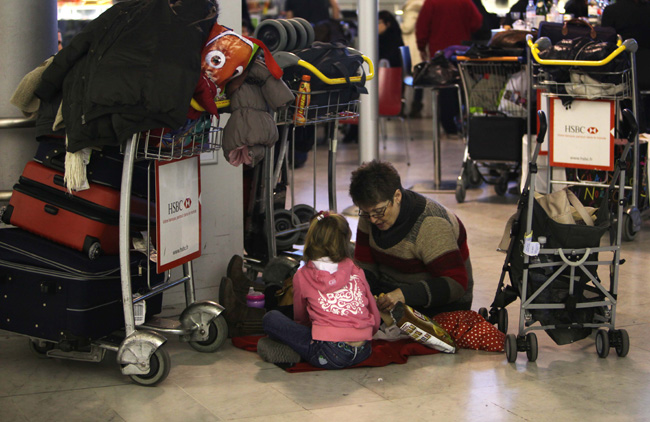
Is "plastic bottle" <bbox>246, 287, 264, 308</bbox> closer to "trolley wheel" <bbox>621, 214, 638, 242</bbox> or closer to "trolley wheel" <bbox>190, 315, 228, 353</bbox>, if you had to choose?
"trolley wheel" <bbox>190, 315, 228, 353</bbox>

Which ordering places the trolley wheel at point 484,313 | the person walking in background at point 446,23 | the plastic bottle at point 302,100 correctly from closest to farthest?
the trolley wheel at point 484,313, the plastic bottle at point 302,100, the person walking in background at point 446,23

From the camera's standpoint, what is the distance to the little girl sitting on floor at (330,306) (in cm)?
355

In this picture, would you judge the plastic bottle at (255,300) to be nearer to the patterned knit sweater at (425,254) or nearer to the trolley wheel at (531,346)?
the patterned knit sweater at (425,254)

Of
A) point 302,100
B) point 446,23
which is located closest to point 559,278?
point 302,100

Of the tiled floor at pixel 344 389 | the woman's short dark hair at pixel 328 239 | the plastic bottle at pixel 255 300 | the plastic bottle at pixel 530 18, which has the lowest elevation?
the tiled floor at pixel 344 389

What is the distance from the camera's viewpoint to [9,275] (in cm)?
351

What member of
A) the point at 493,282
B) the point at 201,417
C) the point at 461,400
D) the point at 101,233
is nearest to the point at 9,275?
the point at 101,233

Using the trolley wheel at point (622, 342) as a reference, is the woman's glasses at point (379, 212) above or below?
above

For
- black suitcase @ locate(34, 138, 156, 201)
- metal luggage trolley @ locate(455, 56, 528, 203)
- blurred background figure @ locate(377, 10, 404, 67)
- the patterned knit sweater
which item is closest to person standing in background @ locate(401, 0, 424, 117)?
blurred background figure @ locate(377, 10, 404, 67)

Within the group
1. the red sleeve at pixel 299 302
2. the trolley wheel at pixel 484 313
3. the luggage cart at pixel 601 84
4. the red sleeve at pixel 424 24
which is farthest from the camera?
the red sleeve at pixel 424 24

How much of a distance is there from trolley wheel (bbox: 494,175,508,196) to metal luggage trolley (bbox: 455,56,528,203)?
0.26m

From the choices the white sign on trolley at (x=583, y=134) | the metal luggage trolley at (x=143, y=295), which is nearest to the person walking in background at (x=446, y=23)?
the white sign on trolley at (x=583, y=134)

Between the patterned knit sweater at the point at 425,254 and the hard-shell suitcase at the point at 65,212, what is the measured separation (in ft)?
3.86

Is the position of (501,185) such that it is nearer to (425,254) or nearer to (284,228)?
(284,228)
